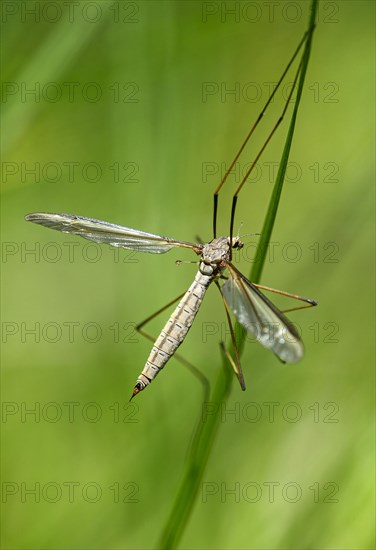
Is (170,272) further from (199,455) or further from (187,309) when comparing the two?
(199,455)

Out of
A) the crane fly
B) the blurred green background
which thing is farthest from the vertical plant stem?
the blurred green background

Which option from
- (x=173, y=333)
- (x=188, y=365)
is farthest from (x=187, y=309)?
(x=188, y=365)

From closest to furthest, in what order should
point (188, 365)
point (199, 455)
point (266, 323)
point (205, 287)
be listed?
1. point (199, 455)
2. point (266, 323)
3. point (205, 287)
4. point (188, 365)

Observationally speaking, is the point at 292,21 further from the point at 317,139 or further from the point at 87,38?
the point at 87,38

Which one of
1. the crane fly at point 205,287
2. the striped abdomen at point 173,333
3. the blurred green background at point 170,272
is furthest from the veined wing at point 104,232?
the blurred green background at point 170,272

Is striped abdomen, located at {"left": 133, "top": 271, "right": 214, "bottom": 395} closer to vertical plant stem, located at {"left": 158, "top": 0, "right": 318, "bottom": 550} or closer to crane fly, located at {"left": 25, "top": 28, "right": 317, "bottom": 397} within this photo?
crane fly, located at {"left": 25, "top": 28, "right": 317, "bottom": 397}

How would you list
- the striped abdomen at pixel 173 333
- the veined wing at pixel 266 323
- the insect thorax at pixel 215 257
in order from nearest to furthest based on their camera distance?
the veined wing at pixel 266 323 → the striped abdomen at pixel 173 333 → the insect thorax at pixel 215 257

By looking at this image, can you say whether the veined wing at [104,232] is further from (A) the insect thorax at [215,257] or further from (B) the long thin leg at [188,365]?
(B) the long thin leg at [188,365]
